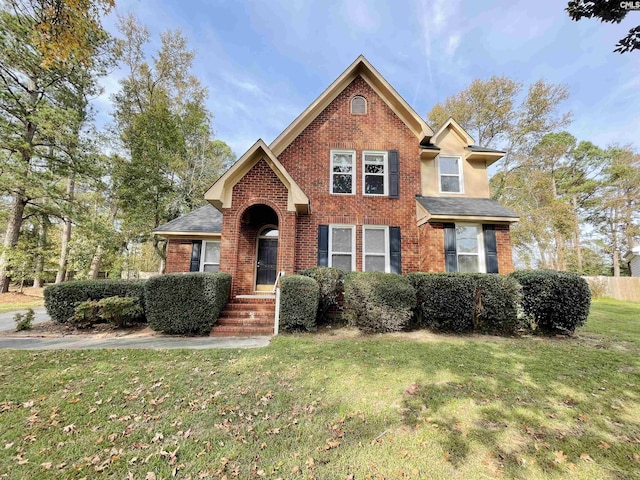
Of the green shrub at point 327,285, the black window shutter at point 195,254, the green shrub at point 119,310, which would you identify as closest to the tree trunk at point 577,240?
the green shrub at point 327,285

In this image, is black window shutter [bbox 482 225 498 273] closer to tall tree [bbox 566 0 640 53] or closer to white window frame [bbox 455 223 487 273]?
white window frame [bbox 455 223 487 273]

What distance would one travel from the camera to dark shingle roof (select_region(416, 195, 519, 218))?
9.20 m

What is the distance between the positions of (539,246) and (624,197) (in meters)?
10.1

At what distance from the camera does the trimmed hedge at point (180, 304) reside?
265 inches

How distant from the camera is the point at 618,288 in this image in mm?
17422

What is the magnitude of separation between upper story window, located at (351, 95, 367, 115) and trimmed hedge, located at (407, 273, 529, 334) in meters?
7.24

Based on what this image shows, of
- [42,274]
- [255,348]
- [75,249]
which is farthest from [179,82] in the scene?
[255,348]

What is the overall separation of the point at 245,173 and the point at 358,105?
5579mm

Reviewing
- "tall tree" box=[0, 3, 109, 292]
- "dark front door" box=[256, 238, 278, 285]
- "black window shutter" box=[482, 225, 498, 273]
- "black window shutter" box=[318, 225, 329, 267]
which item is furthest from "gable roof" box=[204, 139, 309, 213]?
"tall tree" box=[0, 3, 109, 292]

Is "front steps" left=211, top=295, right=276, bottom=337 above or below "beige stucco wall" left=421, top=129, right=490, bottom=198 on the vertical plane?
below

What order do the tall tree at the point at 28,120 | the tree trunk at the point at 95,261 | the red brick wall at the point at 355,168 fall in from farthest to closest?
the tree trunk at the point at 95,261
the tall tree at the point at 28,120
the red brick wall at the point at 355,168

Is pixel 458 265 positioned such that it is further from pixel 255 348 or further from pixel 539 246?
pixel 539 246

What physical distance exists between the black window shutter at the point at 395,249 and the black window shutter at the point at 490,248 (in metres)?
3.00

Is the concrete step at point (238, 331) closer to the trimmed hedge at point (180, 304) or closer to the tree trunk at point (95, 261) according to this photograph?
the trimmed hedge at point (180, 304)
